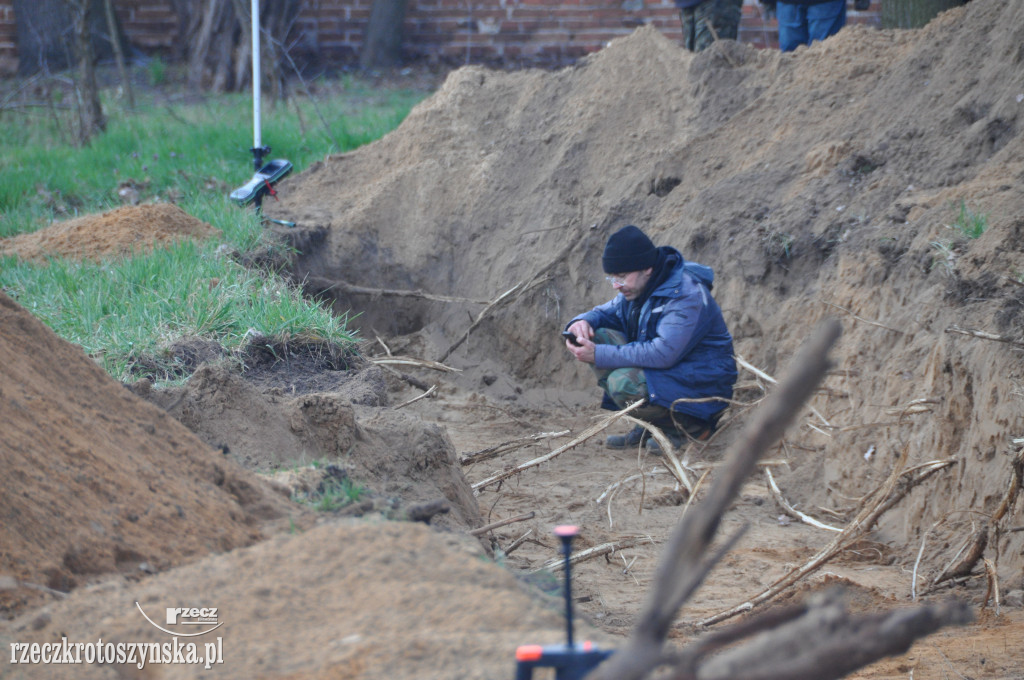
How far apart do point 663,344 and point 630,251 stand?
22.7 inches

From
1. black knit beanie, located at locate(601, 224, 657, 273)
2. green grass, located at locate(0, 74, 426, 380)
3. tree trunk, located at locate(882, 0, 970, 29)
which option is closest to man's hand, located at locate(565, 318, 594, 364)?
black knit beanie, located at locate(601, 224, 657, 273)

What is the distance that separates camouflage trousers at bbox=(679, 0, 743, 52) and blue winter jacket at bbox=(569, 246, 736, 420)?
327cm

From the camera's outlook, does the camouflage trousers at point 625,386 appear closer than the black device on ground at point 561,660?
No

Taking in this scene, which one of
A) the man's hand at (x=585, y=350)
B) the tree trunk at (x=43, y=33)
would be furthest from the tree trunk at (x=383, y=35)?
the man's hand at (x=585, y=350)

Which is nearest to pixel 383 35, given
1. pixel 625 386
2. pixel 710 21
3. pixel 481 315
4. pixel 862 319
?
pixel 710 21

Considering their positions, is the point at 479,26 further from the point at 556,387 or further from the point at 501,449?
the point at 501,449

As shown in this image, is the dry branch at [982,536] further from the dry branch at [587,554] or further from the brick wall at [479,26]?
the brick wall at [479,26]

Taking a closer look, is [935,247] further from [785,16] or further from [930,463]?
[785,16]

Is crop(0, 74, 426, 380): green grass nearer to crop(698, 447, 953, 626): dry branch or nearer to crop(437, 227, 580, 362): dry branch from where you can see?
crop(437, 227, 580, 362): dry branch

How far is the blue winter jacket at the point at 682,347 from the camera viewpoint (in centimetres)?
491

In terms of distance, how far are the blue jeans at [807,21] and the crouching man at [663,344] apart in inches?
127

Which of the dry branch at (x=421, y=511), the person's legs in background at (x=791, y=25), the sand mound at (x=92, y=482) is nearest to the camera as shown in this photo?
the sand mound at (x=92, y=482)

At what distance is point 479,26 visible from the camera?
11359 mm

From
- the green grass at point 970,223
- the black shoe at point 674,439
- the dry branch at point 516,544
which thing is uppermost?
the green grass at point 970,223
